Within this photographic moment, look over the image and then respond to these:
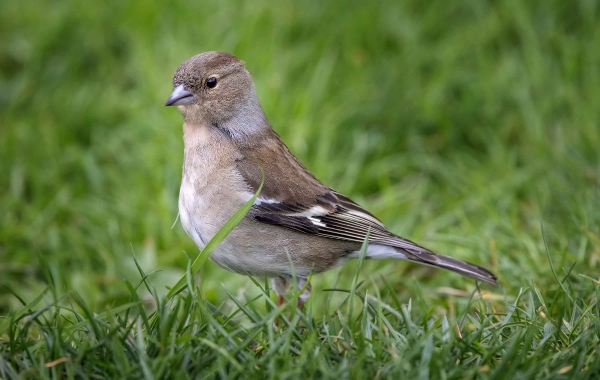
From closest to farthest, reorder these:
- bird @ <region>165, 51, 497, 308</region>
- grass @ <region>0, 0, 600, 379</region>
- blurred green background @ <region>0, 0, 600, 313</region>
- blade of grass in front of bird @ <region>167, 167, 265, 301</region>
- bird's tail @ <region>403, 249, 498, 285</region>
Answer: grass @ <region>0, 0, 600, 379</region>
blade of grass in front of bird @ <region>167, 167, 265, 301</region>
bird @ <region>165, 51, 497, 308</region>
bird's tail @ <region>403, 249, 498, 285</region>
blurred green background @ <region>0, 0, 600, 313</region>

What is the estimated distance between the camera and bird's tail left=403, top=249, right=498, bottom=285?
4234 mm

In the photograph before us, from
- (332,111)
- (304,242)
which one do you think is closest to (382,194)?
(332,111)

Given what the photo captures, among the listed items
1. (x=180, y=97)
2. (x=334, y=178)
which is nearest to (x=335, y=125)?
(x=334, y=178)

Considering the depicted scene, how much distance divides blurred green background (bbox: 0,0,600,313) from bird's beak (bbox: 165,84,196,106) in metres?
1.43

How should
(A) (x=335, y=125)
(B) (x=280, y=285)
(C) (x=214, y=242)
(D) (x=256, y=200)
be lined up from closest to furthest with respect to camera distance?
1. (C) (x=214, y=242)
2. (D) (x=256, y=200)
3. (B) (x=280, y=285)
4. (A) (x=335, y=125)

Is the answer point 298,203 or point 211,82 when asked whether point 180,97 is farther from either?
point 298,203

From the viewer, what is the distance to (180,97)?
13.9ft

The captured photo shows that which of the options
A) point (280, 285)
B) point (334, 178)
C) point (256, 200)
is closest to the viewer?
point (256, 200)

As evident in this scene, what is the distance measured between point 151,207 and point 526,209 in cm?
289

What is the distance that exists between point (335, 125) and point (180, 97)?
268cm

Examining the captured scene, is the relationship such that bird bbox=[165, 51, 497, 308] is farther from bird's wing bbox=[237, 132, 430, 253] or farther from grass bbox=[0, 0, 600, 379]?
grass bbox=[0, 0, 600, 379]

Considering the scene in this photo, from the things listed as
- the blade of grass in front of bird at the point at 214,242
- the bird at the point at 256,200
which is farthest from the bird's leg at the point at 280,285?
the blade of grass in front of bird at the point at 214,242

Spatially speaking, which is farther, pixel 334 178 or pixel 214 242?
pixel 334 178

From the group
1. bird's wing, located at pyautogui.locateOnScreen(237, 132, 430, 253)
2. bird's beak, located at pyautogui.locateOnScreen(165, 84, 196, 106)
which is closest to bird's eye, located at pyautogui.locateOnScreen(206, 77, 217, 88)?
bird's beak, located at pyautogui.locateOnScreen(165, 84, 196, 106)
